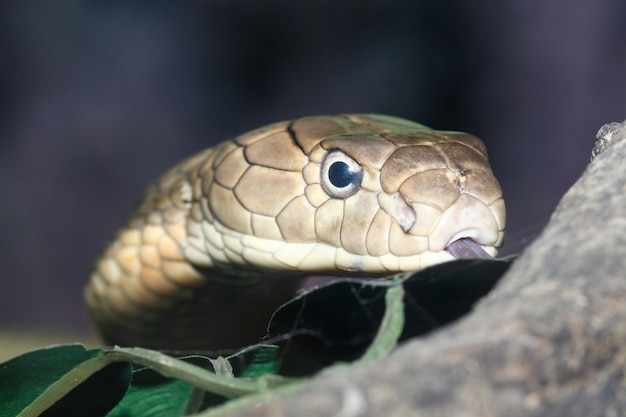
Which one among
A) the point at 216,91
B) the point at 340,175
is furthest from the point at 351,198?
the point at 216,91

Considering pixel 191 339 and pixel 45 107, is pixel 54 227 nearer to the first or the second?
pixel 45 107

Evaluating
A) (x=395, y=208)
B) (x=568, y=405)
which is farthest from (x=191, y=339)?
(x=568, y=405)

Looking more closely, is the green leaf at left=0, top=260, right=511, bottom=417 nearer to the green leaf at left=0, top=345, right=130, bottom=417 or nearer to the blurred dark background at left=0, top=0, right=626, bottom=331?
the green leaf at left=0, top=345, right=130, bottom=417

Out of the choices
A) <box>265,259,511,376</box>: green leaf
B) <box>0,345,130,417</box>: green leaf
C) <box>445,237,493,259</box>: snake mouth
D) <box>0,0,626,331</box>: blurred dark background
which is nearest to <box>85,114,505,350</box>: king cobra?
<box>445,237,493,259</box>: snake mouth

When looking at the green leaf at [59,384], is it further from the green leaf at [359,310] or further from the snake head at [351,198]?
the snake head at [351,198]

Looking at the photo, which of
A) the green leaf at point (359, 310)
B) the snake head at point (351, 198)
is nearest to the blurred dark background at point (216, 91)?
the snake head at point (351, 198)

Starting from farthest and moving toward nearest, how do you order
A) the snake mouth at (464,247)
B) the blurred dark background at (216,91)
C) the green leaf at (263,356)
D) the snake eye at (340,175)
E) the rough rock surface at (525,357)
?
the blurred dark background at (216,91) < the snake eye at (340,175) < the snake mouth at (464,247) < the green leaf at (263,356) < the rough rock surface at (525,357)

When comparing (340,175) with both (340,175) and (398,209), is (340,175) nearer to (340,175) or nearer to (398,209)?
(340,175)
